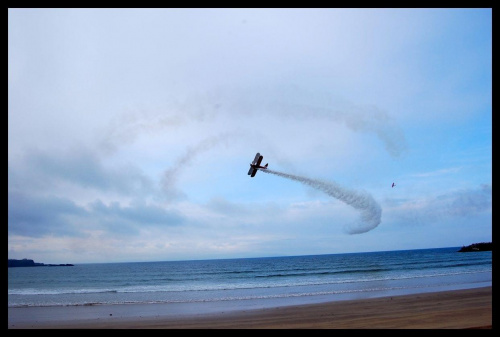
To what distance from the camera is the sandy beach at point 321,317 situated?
12.9 metres

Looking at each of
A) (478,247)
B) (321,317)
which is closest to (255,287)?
(321,317)

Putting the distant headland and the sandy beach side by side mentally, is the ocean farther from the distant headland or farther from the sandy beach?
the distant headland

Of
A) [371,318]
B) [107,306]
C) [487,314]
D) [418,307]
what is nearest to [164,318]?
[107,306]

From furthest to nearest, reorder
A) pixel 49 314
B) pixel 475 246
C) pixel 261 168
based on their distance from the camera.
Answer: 1. pixel 475 246
2. pixel 261 168
3. pixel 49 314

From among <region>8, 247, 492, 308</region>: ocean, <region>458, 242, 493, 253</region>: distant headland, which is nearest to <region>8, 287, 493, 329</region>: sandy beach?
<region>8, 247, 492, 308</region>: ocean

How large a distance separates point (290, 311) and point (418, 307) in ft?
18.8

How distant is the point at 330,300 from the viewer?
1977 centimetres

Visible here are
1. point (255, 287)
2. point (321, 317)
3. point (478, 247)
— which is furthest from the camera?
point (478, 247)

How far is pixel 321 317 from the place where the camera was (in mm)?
14469

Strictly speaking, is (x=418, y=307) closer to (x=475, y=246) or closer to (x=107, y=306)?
(x=107, y=306)

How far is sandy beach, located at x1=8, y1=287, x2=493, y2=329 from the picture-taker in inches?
507

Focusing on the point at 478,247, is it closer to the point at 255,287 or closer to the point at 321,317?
the point at 255,287

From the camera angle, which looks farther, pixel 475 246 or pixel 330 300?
pixel 475 246

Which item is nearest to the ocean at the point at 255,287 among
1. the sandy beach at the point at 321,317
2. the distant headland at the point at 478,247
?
the sandy beach at the point at 321,317
